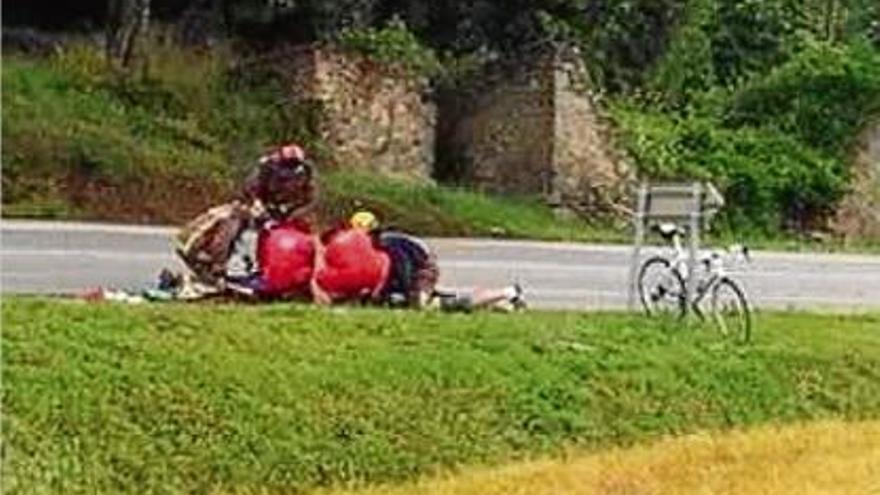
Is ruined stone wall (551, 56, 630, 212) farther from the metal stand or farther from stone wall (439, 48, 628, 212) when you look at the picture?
the metal stand

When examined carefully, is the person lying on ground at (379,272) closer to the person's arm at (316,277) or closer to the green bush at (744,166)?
the person's arm at (316,277)

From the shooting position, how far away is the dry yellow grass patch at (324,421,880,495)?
39.3 ft

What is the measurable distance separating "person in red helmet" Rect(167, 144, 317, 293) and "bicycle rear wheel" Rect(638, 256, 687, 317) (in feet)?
9.04

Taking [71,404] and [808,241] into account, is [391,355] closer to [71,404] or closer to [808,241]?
[71,404]

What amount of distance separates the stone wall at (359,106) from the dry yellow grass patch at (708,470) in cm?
1764

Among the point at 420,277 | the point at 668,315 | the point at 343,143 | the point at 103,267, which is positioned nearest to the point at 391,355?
the point at 420,277

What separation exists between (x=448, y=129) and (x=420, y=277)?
17.6m

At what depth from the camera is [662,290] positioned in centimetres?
1711

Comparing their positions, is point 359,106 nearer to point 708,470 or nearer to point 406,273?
point 406,273

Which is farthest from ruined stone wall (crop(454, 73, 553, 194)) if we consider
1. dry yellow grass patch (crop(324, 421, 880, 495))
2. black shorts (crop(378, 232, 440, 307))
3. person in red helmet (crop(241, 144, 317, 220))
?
dry yellow grass patch (crop(324, 421, 880, 495))

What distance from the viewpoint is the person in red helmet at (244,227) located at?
15.2 meters

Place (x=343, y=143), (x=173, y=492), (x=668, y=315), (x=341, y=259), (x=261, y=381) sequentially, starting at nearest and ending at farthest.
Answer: (x=173, y=492) < (x=261, y=381) < (x=341, y=259) < (x=668, y=315) < (x=343, y=143)

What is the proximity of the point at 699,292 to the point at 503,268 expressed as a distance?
6.53 metres

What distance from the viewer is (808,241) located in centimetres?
3453
